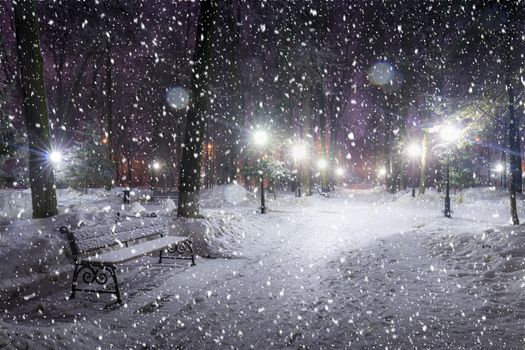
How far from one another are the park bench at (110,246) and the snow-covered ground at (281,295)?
1.26ft

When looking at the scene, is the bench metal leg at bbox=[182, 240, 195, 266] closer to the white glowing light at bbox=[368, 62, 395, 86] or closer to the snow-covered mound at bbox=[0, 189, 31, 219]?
the snow-covered mound at bbox=[0, 189, 31, 219]

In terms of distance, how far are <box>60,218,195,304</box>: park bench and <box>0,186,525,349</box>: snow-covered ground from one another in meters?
0.38

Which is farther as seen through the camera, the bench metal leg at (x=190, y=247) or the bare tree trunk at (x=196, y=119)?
the bare tree trunk at (x=196, y=119)

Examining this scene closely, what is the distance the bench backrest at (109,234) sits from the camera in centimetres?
655

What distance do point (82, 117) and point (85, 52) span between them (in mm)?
13841

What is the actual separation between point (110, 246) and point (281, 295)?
4021mm

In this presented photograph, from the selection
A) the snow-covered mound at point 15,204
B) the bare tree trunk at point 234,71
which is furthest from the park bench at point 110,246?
the bare tree trunk at point 234,71

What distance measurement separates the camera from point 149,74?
1298 inches

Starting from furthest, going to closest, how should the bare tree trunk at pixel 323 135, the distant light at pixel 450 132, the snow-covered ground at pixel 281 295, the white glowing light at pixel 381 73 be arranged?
1. the bare tree trunk at pixel 323 135
2. the white glowing light at pixel 381 73
3. the distant light at pixel 450 132
4. the snow-covered ground at pixel 281 295

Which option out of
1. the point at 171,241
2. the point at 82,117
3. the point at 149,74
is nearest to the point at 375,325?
the point at 171,241

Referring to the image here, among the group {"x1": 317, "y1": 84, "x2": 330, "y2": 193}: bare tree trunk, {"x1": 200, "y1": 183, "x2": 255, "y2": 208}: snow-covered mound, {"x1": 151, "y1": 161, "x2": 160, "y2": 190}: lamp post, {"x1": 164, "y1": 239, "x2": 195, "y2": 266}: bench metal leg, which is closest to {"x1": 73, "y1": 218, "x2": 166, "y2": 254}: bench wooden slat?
{"x1": 164, "y1": 239, "x2": 195, "y2": 266}: bench metal leg

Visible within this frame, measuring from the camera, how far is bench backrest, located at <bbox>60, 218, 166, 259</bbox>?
6.55 metres

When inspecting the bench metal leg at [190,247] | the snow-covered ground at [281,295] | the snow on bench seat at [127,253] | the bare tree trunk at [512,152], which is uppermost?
the bare tree trunk at [512,152]

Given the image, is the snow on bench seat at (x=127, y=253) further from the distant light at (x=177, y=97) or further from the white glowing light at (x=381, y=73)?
the white glowing light at (x=381, y=73)
